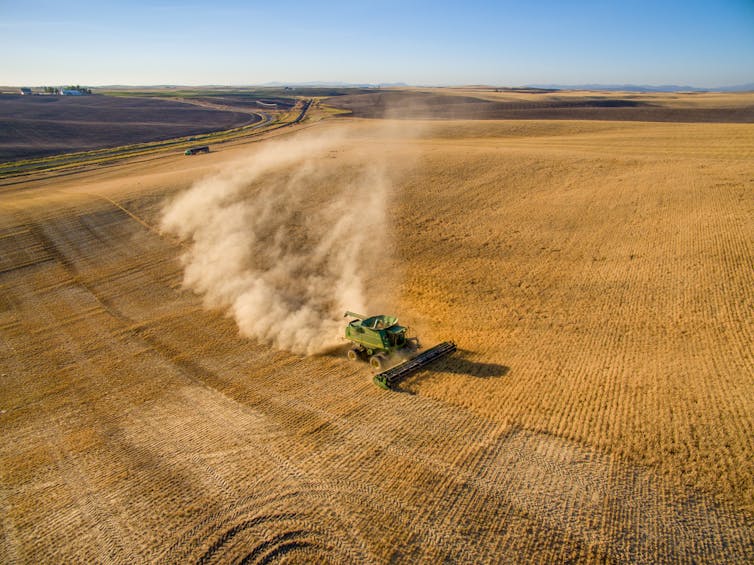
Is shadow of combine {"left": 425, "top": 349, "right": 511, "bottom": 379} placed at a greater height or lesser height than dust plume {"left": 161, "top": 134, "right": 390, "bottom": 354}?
lesser

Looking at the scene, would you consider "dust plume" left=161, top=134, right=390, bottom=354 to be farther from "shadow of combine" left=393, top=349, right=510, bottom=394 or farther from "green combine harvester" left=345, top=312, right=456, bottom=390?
"shadow of combine" left=393, top=349, right=510, bottom=394

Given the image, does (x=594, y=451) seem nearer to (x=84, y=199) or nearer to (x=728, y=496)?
(x=728, y=496)

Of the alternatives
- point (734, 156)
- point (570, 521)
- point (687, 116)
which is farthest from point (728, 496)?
point (687, 116)

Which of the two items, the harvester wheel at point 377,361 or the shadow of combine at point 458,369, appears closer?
the shadow of combine at point 458,369

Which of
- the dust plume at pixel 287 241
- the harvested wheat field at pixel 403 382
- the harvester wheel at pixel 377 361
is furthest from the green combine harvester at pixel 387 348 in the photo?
the dust plume at pixel 287 241

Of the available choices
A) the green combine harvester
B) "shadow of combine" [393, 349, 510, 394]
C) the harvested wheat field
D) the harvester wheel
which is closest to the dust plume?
the harvested wheat field

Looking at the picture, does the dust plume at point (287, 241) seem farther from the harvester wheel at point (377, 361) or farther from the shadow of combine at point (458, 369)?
the shadow of combine at point (458, 369)
